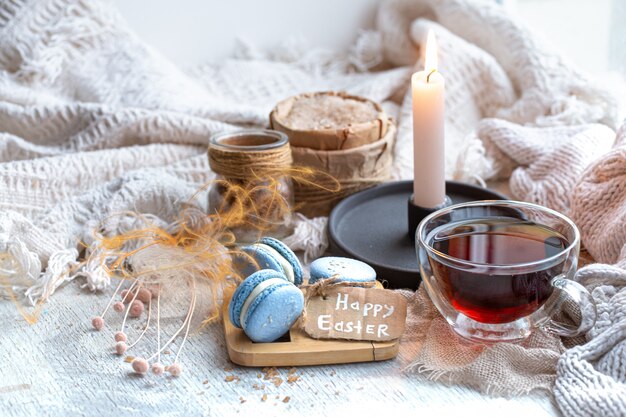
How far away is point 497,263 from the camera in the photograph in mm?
820

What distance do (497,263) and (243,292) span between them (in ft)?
0.84

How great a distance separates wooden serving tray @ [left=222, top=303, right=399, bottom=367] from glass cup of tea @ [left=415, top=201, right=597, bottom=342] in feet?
0.27

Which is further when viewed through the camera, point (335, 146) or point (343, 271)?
point (335, 146)

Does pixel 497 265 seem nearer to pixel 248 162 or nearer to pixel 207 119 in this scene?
pixel 248 162

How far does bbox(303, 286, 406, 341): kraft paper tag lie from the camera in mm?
812

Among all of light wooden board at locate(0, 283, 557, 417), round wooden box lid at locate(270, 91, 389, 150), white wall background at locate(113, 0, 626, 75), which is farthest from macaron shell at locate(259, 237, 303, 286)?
white wall background at locate(113, 0, 626, 75)

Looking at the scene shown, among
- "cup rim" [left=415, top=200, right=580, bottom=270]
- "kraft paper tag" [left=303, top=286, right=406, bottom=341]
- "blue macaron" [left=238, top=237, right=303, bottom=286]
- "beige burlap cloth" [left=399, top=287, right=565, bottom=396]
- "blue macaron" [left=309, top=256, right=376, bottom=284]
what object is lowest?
"beige burlap cloth" [left=399, top=287, right=565, bottom=396]

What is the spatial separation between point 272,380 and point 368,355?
10 centimetres

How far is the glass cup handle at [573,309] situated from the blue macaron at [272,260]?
263mm

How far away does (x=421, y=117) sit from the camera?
946mm

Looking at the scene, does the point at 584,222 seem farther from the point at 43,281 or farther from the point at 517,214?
the point at 43,281

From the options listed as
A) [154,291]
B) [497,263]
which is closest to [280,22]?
[154,291]

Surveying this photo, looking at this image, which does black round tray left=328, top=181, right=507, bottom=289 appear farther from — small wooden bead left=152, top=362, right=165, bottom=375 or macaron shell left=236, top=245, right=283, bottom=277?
small wooden bead left=152, top=362, right=165, bottom=375

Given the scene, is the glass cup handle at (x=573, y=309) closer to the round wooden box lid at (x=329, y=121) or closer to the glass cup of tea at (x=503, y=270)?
the glass cup of tea at (x=503, y=270)
